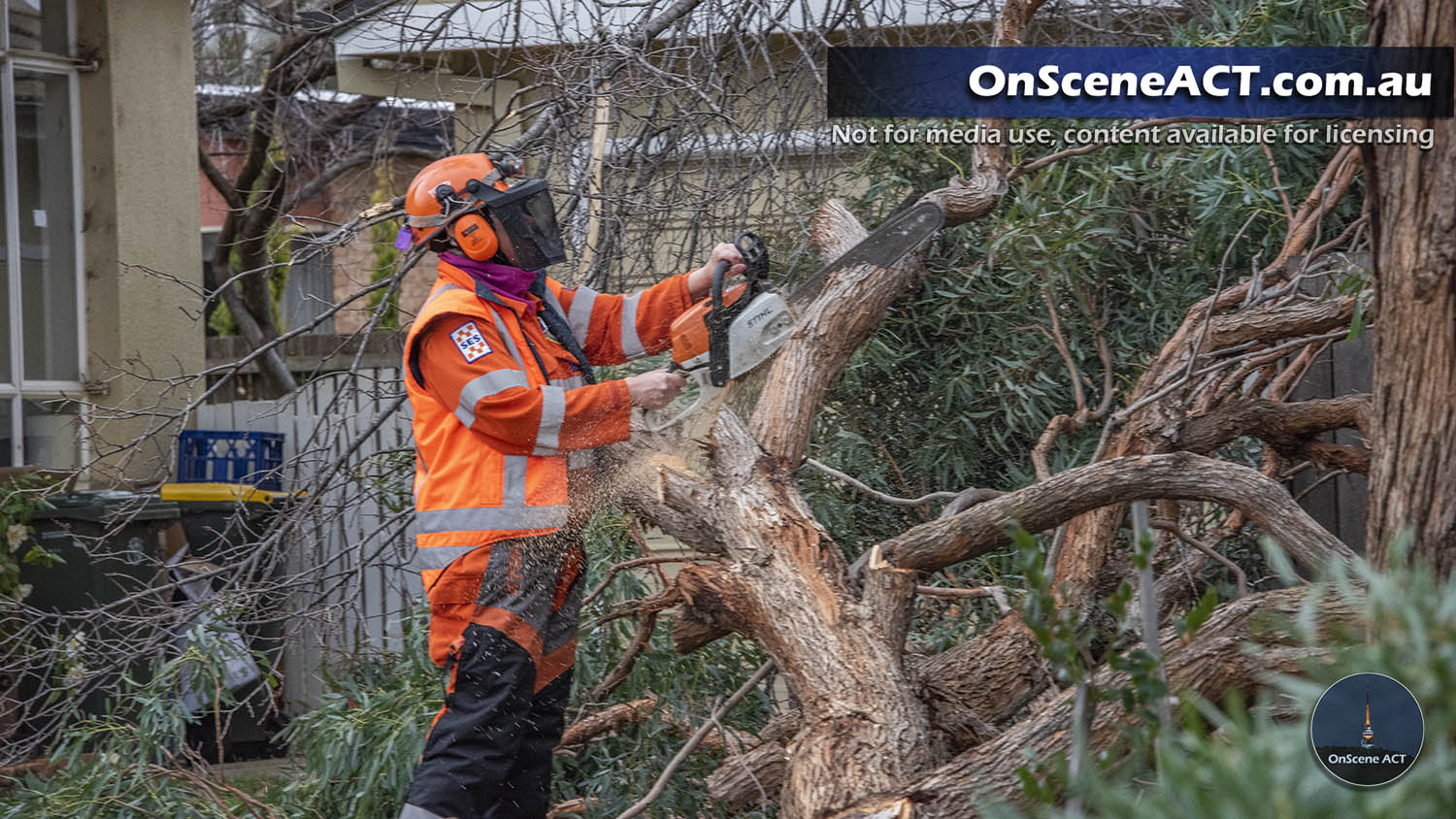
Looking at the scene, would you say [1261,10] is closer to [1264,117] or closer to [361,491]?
[1264,117]

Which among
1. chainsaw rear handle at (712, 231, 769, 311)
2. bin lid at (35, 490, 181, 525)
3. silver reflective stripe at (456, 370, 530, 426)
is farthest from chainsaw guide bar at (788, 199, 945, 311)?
bin lid at (35, 490, 181, 525)

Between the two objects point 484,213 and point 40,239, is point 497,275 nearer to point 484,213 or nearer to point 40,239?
point 484,213

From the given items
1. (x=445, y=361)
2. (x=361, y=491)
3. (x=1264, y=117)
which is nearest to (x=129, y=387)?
(x=361, y=491)

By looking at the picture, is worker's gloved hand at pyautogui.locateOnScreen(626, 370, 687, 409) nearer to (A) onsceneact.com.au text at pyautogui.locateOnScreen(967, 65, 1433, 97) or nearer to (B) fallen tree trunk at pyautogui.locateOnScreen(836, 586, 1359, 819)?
(B) fallen tree trunk at pyautogui.locateOnScreen(836, 586, 1359, 819)

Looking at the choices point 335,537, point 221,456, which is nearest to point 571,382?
point 335,537

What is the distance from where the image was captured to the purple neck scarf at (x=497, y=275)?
12.0 feet

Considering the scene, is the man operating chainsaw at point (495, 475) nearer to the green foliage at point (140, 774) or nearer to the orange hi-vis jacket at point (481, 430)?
the orange hi-vis jacket at point (481, 430)

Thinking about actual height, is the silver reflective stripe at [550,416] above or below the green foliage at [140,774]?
above

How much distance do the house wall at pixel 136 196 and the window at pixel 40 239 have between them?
8 cm

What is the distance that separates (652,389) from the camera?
3484mm

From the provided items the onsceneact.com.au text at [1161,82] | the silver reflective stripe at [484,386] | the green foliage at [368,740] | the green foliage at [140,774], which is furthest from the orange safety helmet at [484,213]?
the onsceneact.com.au text at [1161,82]

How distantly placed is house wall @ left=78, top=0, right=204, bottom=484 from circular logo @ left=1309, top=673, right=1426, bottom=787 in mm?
5962

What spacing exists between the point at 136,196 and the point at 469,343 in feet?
13.3

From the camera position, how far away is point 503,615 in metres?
3.41
